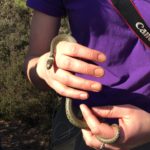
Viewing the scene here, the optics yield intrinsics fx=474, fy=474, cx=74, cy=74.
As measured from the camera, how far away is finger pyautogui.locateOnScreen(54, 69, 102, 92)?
1807mm

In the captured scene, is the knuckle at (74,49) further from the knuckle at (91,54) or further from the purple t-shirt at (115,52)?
the purple t-shirt at (115,52)

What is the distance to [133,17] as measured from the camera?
1990 mm

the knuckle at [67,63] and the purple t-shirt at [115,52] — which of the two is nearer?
the knuckle at [67,63]

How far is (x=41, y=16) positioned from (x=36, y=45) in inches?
6.2

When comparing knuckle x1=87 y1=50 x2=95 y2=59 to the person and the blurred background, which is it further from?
the blurred background

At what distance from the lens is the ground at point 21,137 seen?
5281 mm

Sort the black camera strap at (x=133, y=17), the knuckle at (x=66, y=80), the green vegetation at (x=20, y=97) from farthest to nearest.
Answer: the green vegetation at (x=20, y=97) → the black camera strap at (x=133, y=17) → the knuckle at (x=66, y=80)

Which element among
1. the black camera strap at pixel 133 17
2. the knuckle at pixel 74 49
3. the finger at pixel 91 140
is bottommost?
the finger at pixel 91 140

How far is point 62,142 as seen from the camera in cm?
233

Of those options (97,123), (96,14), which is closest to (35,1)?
(96,14)

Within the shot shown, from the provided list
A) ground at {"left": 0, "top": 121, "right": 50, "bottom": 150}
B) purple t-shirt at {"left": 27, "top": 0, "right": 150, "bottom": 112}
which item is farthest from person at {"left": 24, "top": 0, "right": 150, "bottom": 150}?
ground at {"left": 0, "top": 121, "right": 50, "bottom": 150}

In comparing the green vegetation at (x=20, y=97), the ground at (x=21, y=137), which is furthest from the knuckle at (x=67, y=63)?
the green vegetation at (x=20, y=97)

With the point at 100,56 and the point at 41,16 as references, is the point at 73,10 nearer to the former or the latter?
the point at 41,16

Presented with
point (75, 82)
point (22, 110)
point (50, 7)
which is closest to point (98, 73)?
point (75, 82)
